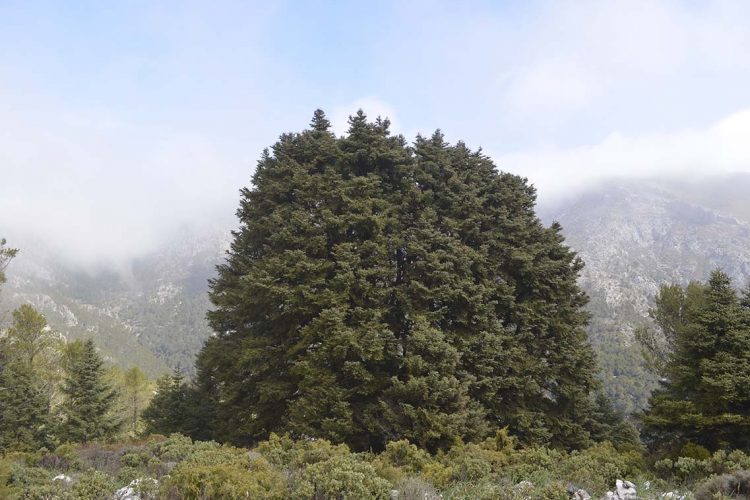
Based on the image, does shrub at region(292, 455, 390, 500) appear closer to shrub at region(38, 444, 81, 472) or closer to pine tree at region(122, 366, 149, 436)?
shrub at region(38, 444, 81, 472)

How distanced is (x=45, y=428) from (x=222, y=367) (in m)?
16.5

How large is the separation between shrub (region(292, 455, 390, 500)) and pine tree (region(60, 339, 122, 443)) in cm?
2491

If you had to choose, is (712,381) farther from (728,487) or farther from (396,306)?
(396,306)

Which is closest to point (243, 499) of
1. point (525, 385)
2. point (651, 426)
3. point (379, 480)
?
point (379, 480)

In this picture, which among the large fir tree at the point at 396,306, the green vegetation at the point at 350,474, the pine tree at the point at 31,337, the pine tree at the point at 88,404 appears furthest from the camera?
the pine tree at the point at 31,337

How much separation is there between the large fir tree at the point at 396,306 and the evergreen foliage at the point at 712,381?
534 centimetres

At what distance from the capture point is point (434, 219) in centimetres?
1900

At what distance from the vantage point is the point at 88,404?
93.0 ft

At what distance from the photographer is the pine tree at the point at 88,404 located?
27250 mm

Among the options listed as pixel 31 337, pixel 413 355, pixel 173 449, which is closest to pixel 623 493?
pixel 413 355

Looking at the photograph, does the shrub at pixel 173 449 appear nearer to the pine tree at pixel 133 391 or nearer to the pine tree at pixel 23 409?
the pine tree at pixel 23 409

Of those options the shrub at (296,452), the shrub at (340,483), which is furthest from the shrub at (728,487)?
the shrub at (296,452)

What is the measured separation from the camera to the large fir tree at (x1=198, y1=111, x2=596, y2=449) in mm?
15875

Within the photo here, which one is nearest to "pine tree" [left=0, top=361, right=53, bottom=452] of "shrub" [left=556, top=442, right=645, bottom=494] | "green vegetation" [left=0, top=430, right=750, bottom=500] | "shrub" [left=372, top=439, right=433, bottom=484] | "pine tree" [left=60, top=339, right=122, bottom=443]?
"pine tree" [left=60, top=339, right=122, bottom=443]
